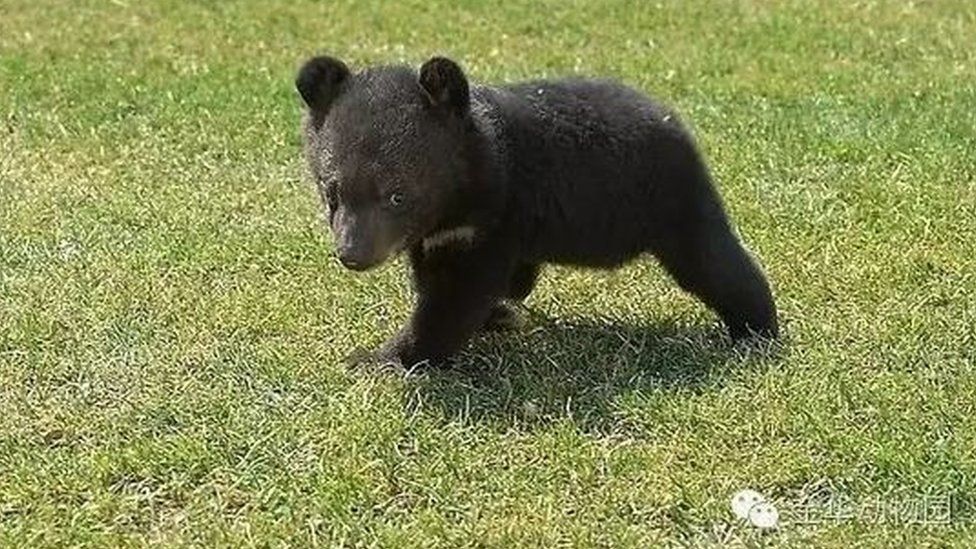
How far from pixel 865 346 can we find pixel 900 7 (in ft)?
26.7

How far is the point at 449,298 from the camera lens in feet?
17.4

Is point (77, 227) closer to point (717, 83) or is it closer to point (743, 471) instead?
point (743, 471)

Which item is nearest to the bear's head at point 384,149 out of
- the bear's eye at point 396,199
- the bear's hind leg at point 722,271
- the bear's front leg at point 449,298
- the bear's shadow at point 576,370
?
the bear's eye at point 396,199

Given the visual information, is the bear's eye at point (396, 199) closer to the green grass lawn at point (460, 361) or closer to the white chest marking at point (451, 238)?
the white chest marking at point (451, 238)

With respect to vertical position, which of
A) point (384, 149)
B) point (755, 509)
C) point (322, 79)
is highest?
point (322, 79)

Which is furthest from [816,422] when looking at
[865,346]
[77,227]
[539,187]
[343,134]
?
[77,227]

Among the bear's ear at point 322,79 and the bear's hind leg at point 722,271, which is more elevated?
the bear's ear at point 322,79

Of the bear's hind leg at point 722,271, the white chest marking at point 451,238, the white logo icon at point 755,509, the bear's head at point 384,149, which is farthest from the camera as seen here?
the bear's hind leg at point 722,271

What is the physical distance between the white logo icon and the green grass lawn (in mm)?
40

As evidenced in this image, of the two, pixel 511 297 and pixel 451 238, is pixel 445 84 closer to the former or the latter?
pixel 451 238

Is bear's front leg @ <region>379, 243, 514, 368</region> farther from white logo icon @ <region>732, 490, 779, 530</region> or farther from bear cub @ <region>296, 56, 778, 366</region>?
white logo icon @ <region>732, 490, 779, 530</region>

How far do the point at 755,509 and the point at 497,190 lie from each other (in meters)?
1.42

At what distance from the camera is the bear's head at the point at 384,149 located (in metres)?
4.92

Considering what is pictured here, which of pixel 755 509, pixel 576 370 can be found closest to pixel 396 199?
pixel 576 370
